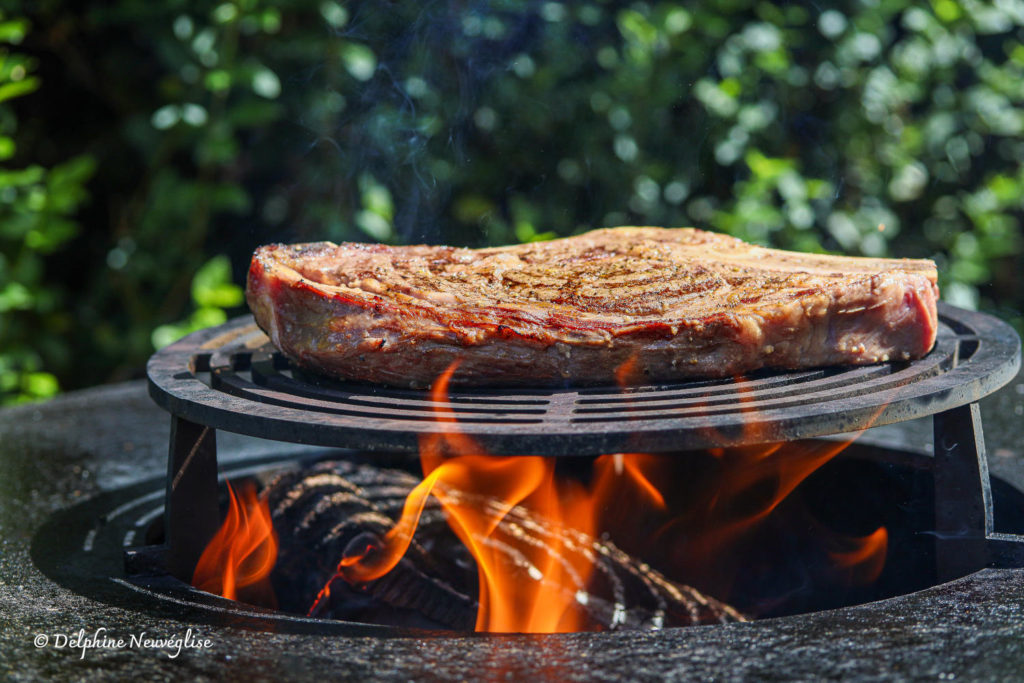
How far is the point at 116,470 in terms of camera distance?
3.43 metres

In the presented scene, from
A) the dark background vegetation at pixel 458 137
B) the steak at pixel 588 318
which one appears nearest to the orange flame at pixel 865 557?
the steak at pixel 588 318

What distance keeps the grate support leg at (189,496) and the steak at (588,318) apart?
33 centimetres

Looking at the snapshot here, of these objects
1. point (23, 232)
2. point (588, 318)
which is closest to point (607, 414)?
point (588, 318)

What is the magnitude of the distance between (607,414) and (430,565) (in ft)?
3.73

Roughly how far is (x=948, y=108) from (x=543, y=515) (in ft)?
15.2

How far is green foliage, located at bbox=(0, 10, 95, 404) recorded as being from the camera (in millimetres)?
5238

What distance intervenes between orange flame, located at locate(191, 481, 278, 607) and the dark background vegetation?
8.88 feet

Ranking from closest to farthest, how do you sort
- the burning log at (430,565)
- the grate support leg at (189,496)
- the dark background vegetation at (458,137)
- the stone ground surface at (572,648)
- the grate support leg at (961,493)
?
the stone ground surface at (572,648) < the grate support leg at (961,493) < the grate support leg at (189,496) < the burning log at (430,565) < the dark background vegetation at (458,137)

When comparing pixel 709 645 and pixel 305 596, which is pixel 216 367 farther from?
pixel 709 645

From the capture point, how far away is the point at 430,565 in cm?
298

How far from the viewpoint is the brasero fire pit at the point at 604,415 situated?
1.95m

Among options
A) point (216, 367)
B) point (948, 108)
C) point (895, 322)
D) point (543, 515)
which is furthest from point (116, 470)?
point (948, 108)

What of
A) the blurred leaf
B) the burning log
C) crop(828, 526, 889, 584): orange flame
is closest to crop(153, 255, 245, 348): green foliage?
the blurred leaf

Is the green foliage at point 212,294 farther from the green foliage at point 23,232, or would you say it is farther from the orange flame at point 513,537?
the orange flame at point 513,537
